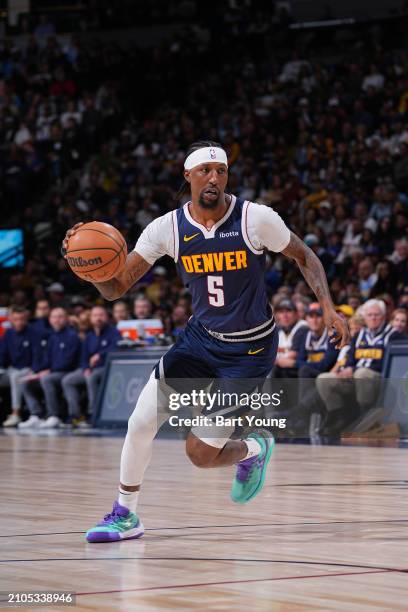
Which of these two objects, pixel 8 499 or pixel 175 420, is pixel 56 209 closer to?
pixel 175 420

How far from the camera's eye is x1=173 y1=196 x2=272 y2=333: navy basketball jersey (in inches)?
256

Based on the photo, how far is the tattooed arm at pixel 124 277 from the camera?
6637 millimetres

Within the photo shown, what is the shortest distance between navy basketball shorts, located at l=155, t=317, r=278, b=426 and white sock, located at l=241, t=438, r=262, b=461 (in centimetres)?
39

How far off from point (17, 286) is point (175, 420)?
842 cm


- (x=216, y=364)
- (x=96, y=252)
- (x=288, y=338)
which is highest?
(x=96, y=252)

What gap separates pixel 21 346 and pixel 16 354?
6.2 inches

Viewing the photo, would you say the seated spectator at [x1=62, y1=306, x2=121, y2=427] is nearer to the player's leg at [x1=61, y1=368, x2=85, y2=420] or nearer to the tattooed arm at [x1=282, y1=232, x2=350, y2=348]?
the player's leg at [x1=61, y1=368, x2=85, y2=420]

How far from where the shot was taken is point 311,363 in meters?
14.9

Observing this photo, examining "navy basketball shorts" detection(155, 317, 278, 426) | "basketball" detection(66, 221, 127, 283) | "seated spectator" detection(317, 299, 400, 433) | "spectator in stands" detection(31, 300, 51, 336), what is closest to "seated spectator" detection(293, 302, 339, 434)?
"seated spectator" detection(317, 299, 400, 433)

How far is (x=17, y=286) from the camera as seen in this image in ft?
75.1

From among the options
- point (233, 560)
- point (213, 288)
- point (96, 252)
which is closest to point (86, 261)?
point (96, 252)

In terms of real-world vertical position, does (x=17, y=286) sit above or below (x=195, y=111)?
below

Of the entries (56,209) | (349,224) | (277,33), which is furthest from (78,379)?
(277,33)

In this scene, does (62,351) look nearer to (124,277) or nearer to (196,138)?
(196,138)
